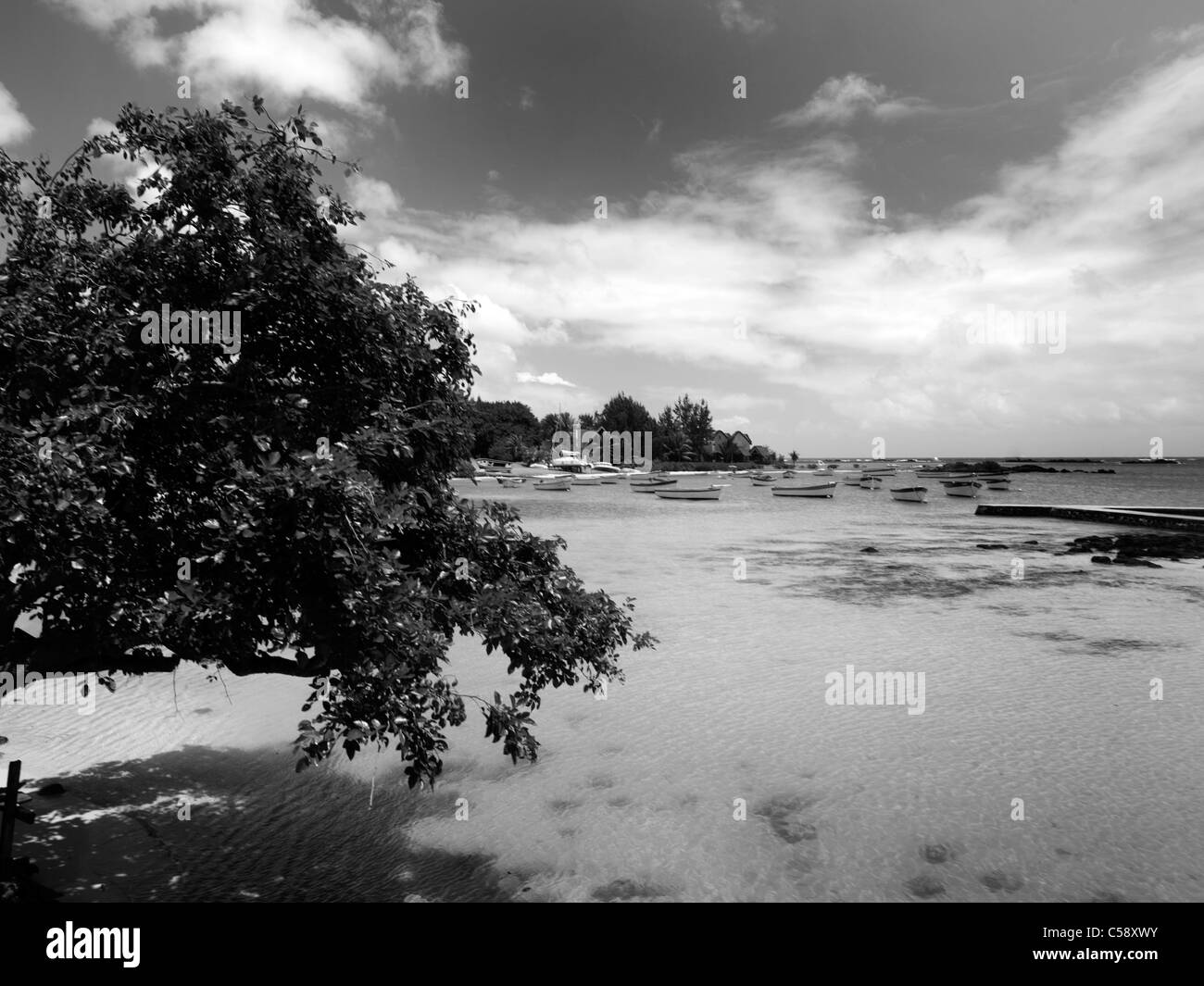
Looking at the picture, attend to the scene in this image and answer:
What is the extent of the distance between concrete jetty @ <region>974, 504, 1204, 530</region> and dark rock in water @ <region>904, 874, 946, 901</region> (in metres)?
48.4

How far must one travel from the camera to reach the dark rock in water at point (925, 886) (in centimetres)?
837

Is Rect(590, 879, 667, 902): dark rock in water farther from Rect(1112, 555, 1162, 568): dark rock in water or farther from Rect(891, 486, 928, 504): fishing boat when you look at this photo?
Rect(891, 486, 928, 504): fishing boat

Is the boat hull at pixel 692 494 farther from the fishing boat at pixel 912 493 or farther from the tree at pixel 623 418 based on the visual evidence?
the tree at pixel 623 418

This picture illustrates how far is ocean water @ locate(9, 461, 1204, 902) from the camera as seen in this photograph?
8641mm

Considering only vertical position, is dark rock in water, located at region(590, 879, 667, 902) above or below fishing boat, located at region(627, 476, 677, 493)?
below

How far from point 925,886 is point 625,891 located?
11.8ft

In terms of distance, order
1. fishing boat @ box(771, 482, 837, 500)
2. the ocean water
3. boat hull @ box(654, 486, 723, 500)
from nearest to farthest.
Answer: the ocean water, boat hull @ box(654, 486, 723, 500), fishing boat @ box(771, 482, 837, 500)

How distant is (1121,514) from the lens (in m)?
49.6

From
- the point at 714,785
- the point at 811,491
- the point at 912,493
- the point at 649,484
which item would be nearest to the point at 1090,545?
the point at 714,785

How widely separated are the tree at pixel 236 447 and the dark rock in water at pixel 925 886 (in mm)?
5442

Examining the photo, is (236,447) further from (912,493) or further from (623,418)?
(623,418)

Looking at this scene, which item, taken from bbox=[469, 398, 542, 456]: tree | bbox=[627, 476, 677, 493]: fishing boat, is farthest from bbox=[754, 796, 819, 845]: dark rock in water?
bbox=[469, 398, 542, 456]: tree

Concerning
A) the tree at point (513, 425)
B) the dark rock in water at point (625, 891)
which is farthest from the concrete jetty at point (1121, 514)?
the tree at point (513, 425)
